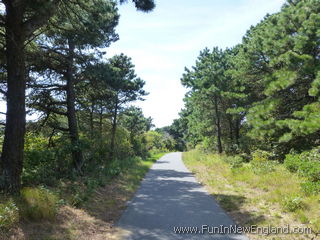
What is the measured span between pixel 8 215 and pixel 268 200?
6352mm

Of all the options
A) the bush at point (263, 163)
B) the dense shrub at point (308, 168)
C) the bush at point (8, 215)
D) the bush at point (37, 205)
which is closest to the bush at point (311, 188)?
the dense shrub at point (308, 168)

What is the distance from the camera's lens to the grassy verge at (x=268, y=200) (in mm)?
5906

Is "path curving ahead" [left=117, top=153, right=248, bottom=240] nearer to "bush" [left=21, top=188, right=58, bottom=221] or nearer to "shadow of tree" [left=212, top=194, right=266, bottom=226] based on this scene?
"shadow of tree" [left=212, top=194, right=266, bottom=226]

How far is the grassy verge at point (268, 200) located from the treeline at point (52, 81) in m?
5.61

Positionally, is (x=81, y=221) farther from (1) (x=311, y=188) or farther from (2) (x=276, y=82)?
(2) (x=276, y=82)

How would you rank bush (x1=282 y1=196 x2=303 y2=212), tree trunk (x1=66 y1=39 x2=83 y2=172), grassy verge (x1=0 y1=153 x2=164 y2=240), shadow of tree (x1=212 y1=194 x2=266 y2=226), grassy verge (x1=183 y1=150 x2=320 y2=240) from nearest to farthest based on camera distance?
grassy verge (x1=0 y1=153 x2=164 y2=240), grassy verge (x1=183 y1=150 x2=320 y2=240), shadow of tree (x1=212 y1=194 x2=266 y2=226), bush (x1=282 y1=196 x2=303 y2=212), tree trunk (x1=66 y1=39 x2=83 y2=172)

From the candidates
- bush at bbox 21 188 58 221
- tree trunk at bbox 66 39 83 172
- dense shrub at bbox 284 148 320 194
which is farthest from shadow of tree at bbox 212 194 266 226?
tree trunk at bbox 66 39 83 172

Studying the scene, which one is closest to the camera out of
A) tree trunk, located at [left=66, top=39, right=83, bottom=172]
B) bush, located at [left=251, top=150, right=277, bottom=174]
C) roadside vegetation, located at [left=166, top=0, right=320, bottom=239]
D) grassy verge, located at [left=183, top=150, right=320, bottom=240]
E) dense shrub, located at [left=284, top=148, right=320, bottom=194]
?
grassy verge, located at [left=183, top=150, right=320, bottom=240]

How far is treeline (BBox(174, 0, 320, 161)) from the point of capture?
10281 millimetres

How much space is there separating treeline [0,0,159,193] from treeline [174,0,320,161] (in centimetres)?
615

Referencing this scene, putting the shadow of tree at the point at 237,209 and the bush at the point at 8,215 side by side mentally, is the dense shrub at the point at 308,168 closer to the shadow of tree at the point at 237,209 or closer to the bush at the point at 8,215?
the shadow of tree at the point at 237,209

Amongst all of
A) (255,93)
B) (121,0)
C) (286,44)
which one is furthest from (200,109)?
(121,0)

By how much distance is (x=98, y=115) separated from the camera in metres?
20.9

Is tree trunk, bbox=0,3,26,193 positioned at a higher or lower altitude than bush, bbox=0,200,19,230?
higher
